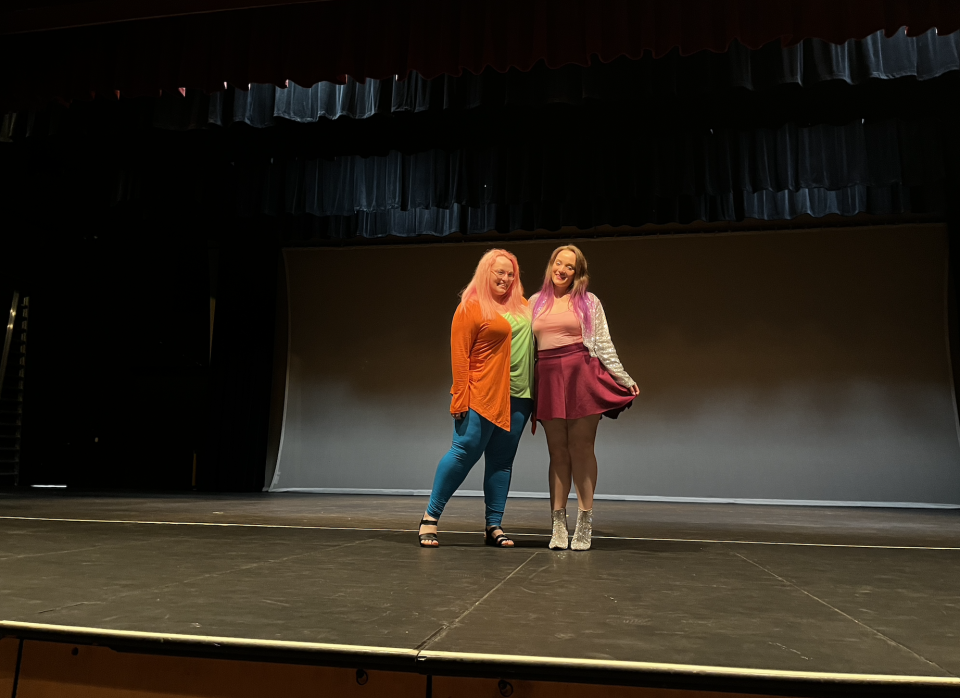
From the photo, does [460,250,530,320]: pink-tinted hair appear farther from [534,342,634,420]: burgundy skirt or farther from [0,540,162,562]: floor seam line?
[0,540,162,562]: floor seam line

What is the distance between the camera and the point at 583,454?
283 centimetres

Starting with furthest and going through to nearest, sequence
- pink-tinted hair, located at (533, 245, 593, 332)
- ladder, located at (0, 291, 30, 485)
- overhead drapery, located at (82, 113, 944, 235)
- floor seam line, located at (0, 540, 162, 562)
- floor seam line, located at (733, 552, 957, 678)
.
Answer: ladder, located at (0, 291, 30, 485)
overhead drapery, located at (82, 113, 944, 235)
pink-tinted hair, located at (533, 245, 593, 332)
floor seam line, located at (0, 540, 162, 562)
floor seam line, located at (733, 552, 957, 678)

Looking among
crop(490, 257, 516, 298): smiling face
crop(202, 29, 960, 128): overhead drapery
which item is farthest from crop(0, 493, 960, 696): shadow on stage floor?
crop(202, 29, 960, 128): overhead drapery

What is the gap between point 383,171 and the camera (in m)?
7.18

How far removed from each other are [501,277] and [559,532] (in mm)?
1040

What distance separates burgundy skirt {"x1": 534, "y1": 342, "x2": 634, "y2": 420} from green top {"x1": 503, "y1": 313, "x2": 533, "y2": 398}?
0.20 feet

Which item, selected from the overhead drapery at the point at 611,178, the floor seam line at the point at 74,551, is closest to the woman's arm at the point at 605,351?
the floor seam line at the point at 74,551

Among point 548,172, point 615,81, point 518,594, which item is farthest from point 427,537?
point 548,172

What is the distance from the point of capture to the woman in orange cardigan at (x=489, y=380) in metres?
2.84

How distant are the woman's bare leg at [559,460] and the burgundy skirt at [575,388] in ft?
0.20

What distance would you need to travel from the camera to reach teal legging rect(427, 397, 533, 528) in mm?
2857

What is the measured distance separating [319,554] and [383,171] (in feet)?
16.9

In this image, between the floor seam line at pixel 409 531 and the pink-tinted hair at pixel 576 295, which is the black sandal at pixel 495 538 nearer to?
the floor seam line at pixel 409 531

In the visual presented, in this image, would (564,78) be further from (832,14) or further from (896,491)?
(896,491)
